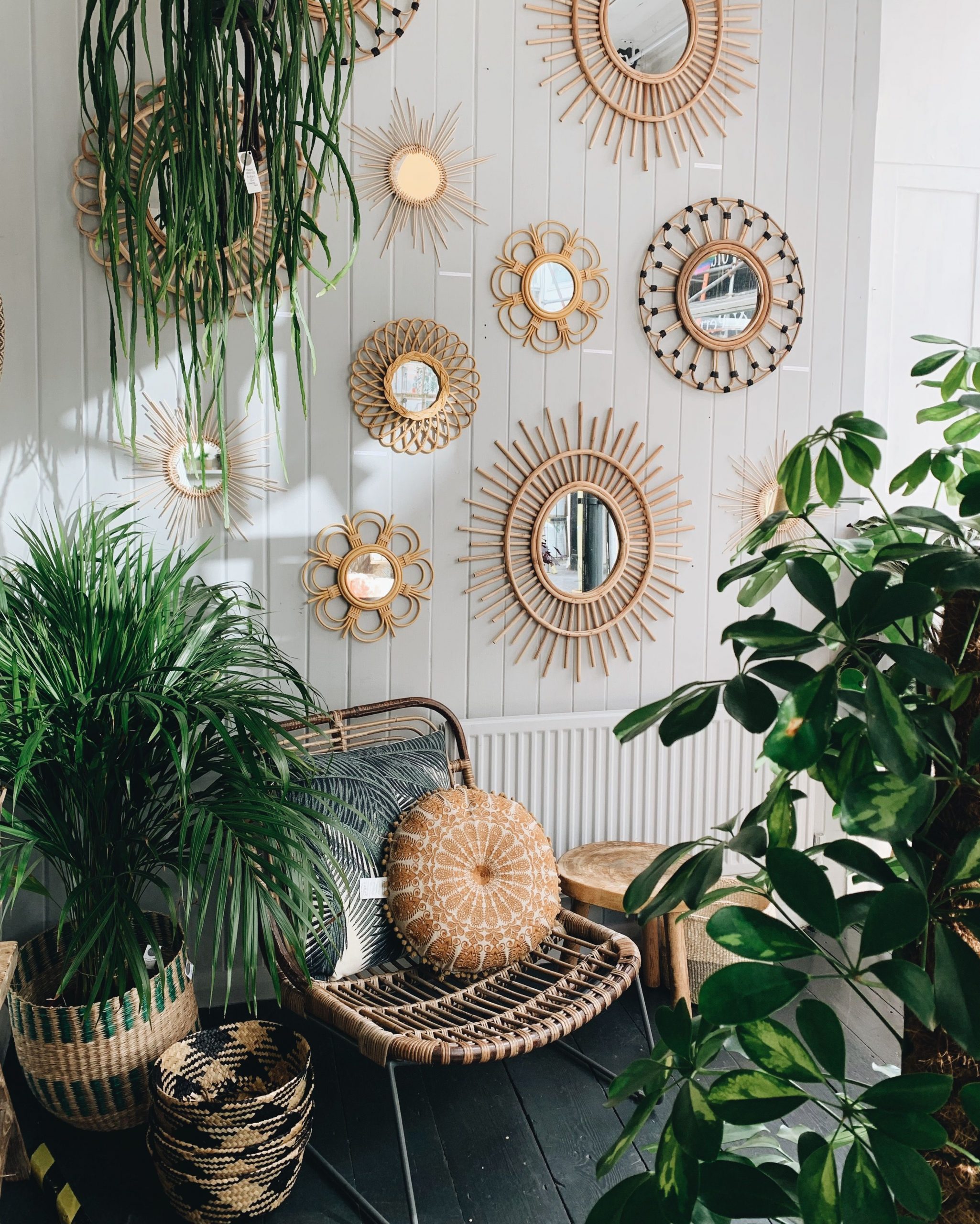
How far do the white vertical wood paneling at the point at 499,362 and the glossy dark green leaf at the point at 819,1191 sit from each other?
197cm

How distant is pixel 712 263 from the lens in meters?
2.64

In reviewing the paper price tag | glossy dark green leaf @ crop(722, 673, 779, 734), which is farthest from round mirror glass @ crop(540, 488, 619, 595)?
glossy dark green leaf @ crop(722, 673, 779, 734)

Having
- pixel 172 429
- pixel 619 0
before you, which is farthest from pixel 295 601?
pixel 619 0

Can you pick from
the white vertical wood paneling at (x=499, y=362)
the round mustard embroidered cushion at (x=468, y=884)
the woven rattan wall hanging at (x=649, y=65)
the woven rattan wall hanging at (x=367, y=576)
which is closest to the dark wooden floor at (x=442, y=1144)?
the round mustard embroidered cushion at (x=468, y=884)

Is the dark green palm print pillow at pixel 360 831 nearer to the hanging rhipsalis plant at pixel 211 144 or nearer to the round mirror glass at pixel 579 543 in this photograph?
the round mirror glass at pixel 579 543

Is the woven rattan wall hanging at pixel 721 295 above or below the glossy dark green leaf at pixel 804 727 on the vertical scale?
above

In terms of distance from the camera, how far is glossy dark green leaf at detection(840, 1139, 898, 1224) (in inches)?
20.2

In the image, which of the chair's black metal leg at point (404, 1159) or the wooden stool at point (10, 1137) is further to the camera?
the chair's black metal leg at point (404, 1159)

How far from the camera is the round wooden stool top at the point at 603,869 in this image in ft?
7.29

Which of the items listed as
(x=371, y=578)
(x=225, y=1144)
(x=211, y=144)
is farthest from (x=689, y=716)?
(x=371, y=578)

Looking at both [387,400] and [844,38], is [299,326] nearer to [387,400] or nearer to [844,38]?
[387,400]

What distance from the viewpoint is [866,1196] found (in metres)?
0.52

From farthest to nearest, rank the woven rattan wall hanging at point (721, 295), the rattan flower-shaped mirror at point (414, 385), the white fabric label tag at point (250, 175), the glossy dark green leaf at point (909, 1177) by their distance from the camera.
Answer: the woven rattan wall hanging at point (721, 295) < the rattan flower-shaped mirror at point (414, 385) < the white fabric label tag at point (250, 175) < the glossy dark green leaf at point (909, 1177)

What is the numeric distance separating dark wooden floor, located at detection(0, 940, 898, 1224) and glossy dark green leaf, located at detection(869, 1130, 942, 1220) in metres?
1.18
